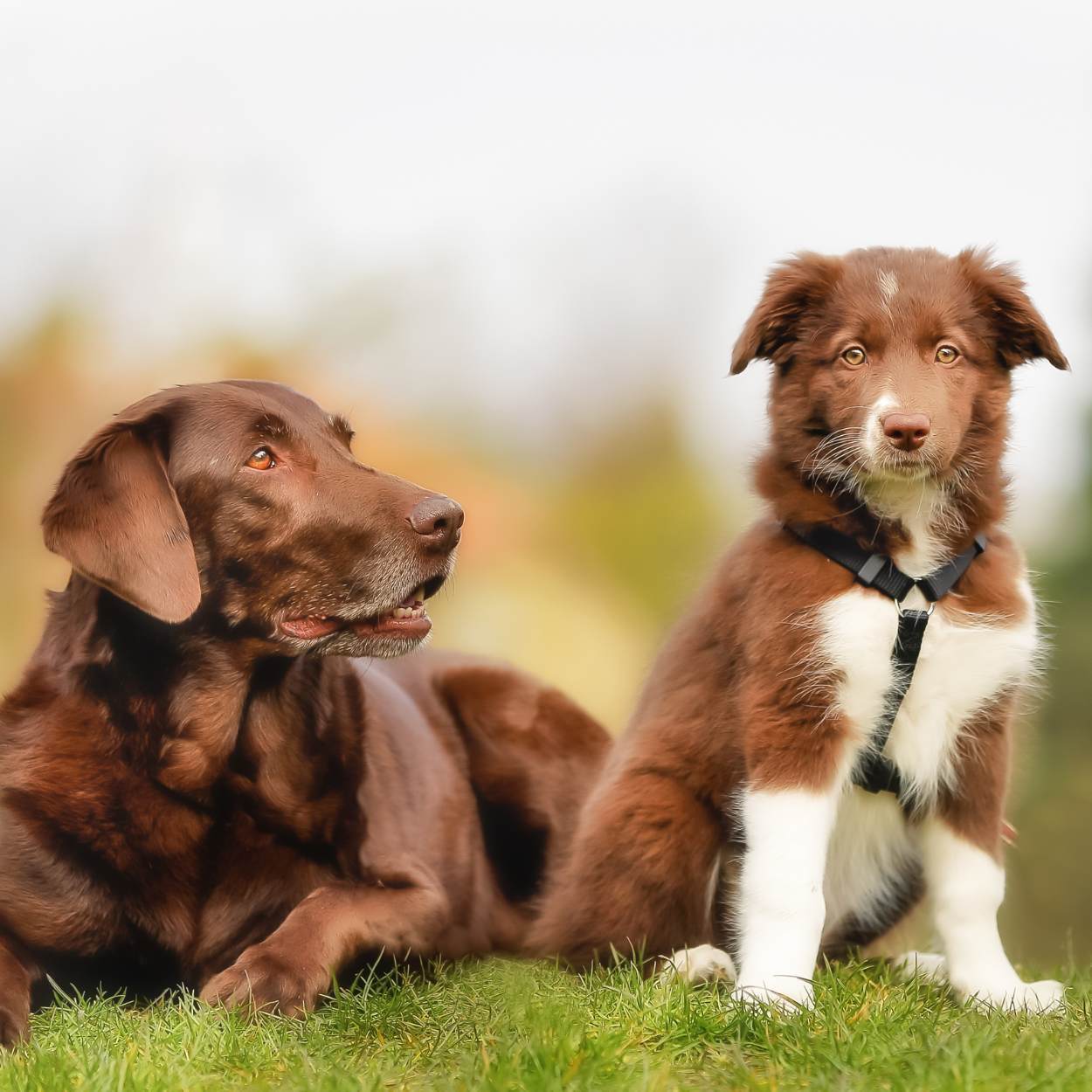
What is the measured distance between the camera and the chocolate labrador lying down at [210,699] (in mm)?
3461

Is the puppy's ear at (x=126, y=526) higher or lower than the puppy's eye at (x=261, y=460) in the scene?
lower

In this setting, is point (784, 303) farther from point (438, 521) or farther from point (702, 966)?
point (702, 966)

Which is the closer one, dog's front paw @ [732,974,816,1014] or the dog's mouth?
dog's front paw @ [732,974,816,1014]

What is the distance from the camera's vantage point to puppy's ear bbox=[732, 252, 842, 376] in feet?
11.7

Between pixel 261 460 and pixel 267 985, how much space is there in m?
1.28

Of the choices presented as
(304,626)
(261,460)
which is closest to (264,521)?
(261,460)

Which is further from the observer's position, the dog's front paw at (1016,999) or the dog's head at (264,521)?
the dog's head at (264,521)

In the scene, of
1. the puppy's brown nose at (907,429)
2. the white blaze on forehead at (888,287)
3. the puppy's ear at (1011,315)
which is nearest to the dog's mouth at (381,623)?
the puppy's brown nose at (907,429)

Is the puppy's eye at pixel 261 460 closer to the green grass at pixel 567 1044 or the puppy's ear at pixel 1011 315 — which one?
the green grass at pixel 567 1044

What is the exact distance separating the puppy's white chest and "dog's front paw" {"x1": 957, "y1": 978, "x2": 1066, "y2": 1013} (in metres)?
0.48

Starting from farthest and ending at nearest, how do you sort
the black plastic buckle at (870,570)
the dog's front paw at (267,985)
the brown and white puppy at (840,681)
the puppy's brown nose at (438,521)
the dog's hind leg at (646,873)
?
the dog's hind leg at (646,873), the puppy's brown nose at (438,521), the black plastic buckle at (870,570), the brown and white puppy at (840,681), the dog's front paw at (267,985)

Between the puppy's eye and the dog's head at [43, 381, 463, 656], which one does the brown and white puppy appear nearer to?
the dog's head at [43, 381, 463, 656]

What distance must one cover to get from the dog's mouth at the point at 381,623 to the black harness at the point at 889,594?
96 cm

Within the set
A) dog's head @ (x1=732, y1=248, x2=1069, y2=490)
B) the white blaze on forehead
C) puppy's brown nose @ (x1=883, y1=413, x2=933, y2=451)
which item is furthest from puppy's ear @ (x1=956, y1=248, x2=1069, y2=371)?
puppy's brown nose @ (x1=883, y1=413, x2=933, y2=451)
